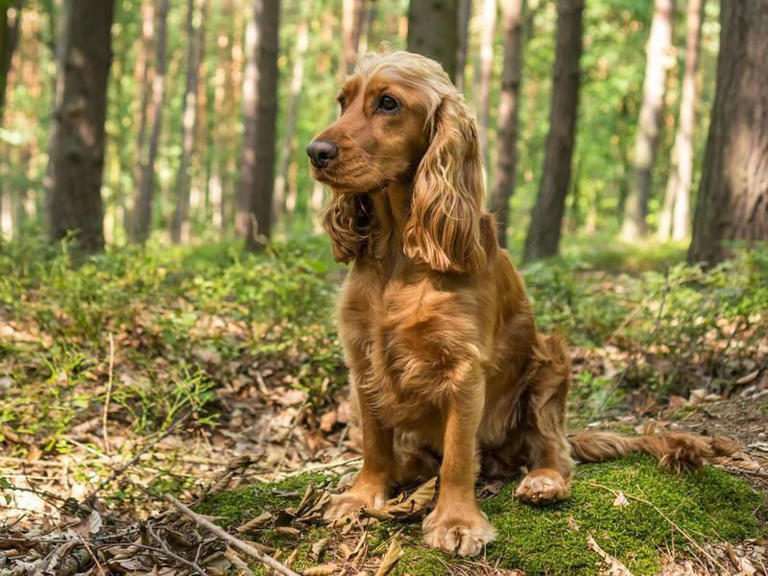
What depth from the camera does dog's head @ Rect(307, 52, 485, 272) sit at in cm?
272

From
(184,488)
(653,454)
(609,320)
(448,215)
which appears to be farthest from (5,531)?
(609,320)

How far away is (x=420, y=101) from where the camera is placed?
2861 mm

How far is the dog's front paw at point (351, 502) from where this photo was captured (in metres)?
3.00

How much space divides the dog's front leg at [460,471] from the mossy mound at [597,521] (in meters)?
0.09

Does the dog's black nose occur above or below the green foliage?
above

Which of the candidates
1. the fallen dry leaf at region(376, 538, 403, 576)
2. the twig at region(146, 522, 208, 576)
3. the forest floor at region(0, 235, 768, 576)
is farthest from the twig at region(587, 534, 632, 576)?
the twig at region(146, 522, 208, 576)

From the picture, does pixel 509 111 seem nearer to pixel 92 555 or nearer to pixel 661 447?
pixel 661 447

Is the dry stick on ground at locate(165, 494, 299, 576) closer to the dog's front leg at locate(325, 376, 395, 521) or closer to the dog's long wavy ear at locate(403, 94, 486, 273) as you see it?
the dog's front leg at locate(325, 376, 395, 521)

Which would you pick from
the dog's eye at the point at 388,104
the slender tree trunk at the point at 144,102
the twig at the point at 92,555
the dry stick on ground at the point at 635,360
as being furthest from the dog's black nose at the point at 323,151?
the slender tree trunk at the point at 144,102

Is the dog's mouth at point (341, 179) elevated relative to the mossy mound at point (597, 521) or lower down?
elevated

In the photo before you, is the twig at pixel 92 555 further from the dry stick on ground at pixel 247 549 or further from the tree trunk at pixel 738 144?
the tree trunk at pixel 738 144

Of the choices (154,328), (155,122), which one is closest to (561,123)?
(154,328)

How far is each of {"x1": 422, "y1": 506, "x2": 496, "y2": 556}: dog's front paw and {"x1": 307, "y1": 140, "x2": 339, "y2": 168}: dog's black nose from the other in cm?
140

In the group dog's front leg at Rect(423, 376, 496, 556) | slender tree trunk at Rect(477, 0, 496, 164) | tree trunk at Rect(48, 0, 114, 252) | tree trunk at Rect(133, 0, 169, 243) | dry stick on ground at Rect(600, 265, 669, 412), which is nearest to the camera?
dog's front leg at Rect(423, 376, 496, 556)
